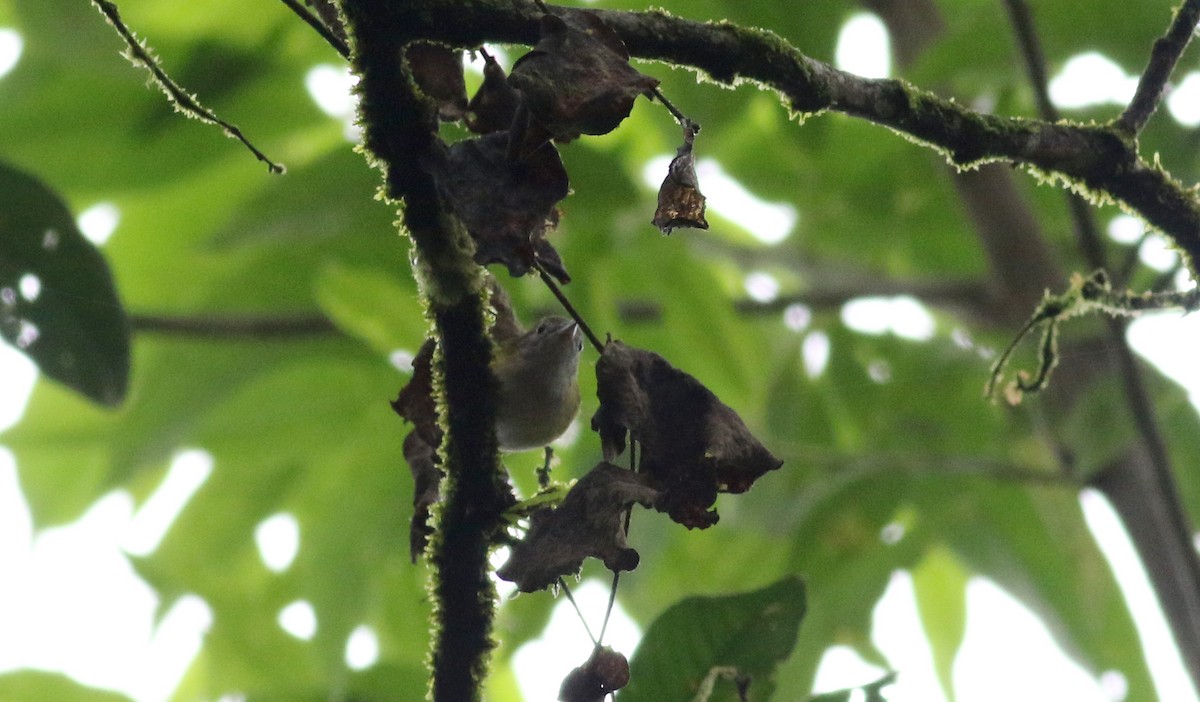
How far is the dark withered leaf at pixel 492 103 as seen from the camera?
0.69 m

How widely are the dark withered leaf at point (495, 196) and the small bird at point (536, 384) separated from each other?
0.11 meters

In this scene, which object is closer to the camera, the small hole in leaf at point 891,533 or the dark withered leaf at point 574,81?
the dark withered leaf at point 574,81

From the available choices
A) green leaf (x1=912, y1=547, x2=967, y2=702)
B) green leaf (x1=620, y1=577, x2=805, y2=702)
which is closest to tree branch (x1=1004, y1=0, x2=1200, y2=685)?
green leaf (x1=912, y1=547, x2=967, y2=702)

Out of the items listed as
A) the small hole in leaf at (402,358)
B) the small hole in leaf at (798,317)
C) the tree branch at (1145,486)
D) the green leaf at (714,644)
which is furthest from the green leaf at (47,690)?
the tree branch at (1145,486)

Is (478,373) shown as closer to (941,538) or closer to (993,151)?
(993,151)

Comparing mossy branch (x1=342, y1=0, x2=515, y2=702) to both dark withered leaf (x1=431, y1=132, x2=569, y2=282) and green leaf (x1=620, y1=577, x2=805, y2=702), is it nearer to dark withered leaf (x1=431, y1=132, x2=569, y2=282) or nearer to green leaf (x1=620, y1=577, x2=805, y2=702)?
dark withered leaf (x1=431, y1=132, x2=569, y2=282)

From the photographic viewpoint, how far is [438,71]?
678 millimetres

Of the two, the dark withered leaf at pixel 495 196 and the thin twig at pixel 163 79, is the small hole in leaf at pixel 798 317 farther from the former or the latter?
the dark withered leaf at pixel 495 196

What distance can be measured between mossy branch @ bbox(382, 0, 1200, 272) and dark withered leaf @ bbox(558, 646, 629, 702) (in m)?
0.34

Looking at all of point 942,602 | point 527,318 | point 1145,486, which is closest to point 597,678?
point 527,318

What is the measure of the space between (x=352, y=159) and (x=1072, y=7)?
3.09 ft

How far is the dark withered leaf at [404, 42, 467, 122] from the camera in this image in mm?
674

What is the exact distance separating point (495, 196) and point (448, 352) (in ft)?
0.37

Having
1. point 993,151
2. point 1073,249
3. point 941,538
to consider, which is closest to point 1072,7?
point 1073,249
